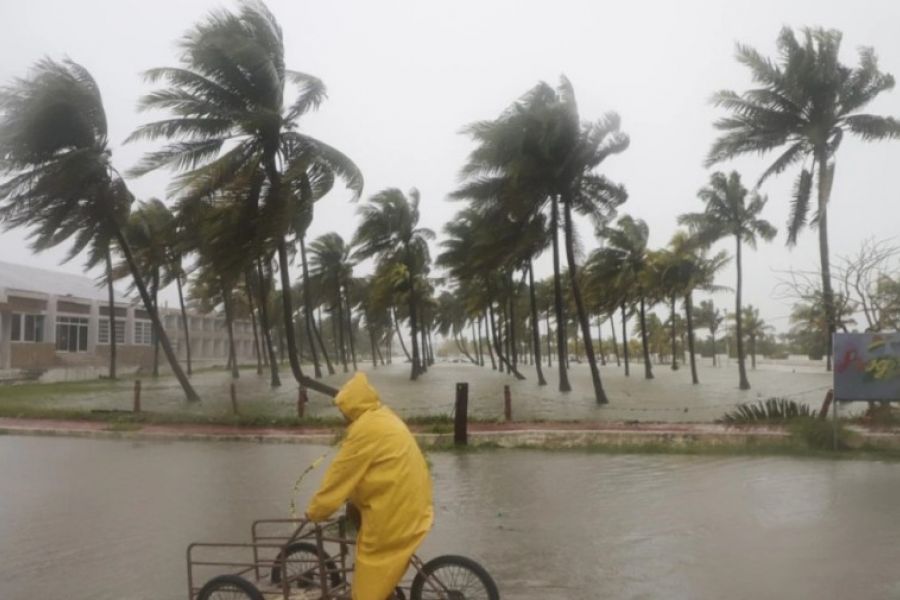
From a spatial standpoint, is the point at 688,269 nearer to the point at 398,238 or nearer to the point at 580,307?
the point at 398,238

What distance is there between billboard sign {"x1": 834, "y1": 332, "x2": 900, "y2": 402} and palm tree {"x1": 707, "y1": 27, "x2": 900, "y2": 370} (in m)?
9.52

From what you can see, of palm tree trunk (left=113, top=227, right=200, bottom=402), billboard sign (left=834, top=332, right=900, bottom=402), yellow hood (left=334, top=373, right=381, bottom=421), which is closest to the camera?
yellow hood (left=334, top=373, right=381, bottom=421)

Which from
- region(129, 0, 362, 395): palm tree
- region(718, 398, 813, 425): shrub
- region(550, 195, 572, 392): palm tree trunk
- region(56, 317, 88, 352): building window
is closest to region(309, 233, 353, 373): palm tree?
Result: region(56, 317, 88, 352): building window

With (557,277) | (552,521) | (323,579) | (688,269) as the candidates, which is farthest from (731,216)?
(323,579)

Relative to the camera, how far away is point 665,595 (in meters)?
6.05

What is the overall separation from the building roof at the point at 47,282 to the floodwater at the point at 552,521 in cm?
3052

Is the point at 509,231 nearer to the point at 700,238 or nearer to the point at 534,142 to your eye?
the point at 534,142

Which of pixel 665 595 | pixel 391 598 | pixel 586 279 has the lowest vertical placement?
pixel 665 595

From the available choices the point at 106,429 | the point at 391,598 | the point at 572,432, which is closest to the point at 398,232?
the point at 106,429

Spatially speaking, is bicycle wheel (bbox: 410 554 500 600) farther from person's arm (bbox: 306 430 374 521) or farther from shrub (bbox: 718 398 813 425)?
shrub (bbox: 718 398 813 425)

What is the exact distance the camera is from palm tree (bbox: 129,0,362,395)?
20016 mm

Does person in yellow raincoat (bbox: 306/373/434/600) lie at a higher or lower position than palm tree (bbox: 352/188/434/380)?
lower

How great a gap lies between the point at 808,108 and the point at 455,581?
22.6m

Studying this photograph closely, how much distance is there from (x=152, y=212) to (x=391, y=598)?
102 feet
